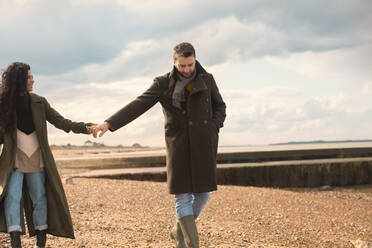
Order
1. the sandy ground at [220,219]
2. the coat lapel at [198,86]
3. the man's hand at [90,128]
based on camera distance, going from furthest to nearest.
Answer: the sandy ground at [220,219] < the man's hand at [90,128] < the coat lapel at [198,86]

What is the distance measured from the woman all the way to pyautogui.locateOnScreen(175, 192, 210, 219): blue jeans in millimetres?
1354

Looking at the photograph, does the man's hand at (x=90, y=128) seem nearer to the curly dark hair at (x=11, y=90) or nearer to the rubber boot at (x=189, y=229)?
the curly dark hair at (x=11, y=90)

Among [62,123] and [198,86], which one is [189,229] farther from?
[62,123]

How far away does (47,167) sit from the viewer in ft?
14.1

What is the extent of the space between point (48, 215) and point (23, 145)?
2.81 ft

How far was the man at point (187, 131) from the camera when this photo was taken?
12.2ft

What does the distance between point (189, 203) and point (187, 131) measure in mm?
690

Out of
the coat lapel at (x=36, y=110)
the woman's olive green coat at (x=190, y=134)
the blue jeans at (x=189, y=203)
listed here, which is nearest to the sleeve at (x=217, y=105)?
the woman's olive green coat at (x=190, y=134)

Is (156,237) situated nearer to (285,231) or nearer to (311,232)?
(285,231)

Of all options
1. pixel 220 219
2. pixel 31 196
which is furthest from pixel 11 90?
pixel 220 219

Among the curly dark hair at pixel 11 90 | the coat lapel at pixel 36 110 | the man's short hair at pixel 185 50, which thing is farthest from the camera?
the coat lapel at pixel 36 110

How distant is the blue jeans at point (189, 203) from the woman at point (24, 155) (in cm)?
135

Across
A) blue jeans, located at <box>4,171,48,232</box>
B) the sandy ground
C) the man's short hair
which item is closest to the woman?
blue jeans, located at <box>4,171,48,232</box>

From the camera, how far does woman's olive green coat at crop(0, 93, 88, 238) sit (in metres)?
4.20
